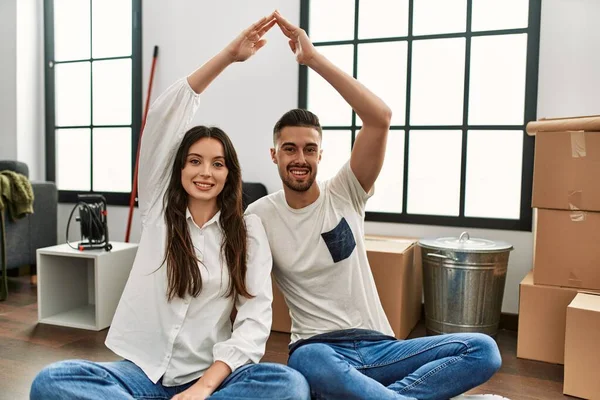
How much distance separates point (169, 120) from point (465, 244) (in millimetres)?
1610

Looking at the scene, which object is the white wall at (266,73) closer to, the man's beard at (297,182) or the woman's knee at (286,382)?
the man's beard at (297,182)

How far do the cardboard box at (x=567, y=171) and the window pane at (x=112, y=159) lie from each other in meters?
2.88

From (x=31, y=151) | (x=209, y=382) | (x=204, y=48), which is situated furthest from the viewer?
(x=31, y=151)

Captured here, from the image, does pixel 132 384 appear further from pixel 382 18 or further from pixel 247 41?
pixel 382 18

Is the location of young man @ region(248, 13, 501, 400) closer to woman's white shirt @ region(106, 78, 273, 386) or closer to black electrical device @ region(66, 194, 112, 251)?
woman's white shirt @ region(106, 78, 273, 386)

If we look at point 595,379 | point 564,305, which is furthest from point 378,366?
point 564,305

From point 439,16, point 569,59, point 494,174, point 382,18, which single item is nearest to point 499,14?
point 439,16

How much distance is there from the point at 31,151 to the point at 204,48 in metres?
1.75

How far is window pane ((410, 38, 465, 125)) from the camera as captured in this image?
299 cm

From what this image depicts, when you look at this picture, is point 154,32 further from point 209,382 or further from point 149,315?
point 209,382

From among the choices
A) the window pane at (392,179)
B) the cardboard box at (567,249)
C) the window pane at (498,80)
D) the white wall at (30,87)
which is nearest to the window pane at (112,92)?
the white wall at (30,87)

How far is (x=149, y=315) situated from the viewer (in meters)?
1.49

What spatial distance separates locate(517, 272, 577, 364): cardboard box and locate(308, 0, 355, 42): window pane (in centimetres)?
181

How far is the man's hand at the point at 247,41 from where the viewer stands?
1.59m
